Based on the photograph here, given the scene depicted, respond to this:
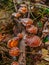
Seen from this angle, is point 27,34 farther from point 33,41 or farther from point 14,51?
point 14,51

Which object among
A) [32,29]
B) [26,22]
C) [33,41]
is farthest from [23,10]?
[33,41]

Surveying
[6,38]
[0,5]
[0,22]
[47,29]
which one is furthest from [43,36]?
[0,5]

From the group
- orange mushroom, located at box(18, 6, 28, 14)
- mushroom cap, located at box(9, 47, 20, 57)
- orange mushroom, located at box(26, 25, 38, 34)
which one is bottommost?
mushroom cap, located at box(9, 47, 20, 57)

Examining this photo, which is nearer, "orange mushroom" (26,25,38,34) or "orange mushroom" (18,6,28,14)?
"orange mushroom" (26,25,38,34)

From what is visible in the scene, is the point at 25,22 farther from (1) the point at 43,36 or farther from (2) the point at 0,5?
(2) the point at 0,5

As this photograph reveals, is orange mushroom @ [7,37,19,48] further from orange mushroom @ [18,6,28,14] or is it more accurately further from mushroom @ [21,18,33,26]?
orange mushroom @ [18,6,28,14]

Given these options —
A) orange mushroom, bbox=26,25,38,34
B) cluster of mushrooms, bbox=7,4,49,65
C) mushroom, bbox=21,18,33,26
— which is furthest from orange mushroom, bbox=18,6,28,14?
orange mushroom, bbox=26,25,38,34

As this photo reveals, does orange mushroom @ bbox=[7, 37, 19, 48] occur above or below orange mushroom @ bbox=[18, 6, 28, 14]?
below
